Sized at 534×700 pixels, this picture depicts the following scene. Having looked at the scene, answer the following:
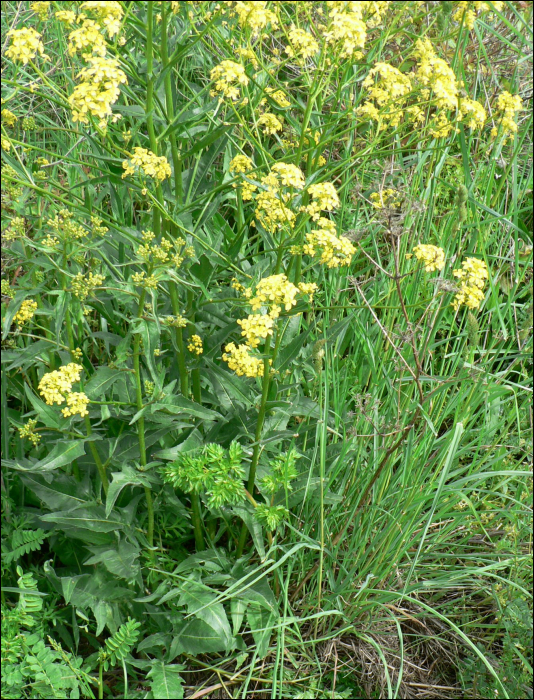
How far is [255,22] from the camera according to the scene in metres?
1.80

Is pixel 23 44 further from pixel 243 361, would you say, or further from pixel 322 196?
pixel 243 361

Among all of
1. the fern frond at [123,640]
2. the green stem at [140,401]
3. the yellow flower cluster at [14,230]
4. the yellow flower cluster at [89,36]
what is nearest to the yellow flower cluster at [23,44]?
the yellow flower cluster at [89,36]

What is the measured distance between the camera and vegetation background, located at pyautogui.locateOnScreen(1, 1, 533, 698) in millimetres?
1836

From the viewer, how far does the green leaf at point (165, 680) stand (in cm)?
204

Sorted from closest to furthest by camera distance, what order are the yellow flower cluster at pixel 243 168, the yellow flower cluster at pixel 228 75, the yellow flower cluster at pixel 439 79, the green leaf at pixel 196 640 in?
the yellow flower cluster at pixel 228 75
the yellow flower cluster at pixel 439 79
the yellow flower cluster at pixel 243 168
the green leaf at pixel 196 640

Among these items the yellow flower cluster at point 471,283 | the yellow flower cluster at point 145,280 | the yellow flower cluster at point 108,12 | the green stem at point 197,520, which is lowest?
the green stem at point 197,520

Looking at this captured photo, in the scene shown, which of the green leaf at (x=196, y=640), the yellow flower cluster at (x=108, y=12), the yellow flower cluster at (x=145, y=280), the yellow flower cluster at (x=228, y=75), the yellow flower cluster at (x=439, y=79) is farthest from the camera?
the green leaf at (x=196, y=640)

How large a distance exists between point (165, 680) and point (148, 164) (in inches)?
62.6

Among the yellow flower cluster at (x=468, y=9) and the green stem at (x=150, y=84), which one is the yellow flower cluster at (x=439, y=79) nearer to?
the yellow flower cluster at (x=468, y=9)

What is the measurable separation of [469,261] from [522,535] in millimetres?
1017

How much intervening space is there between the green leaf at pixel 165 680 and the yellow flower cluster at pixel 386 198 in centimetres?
159

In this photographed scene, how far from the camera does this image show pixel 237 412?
2.19m

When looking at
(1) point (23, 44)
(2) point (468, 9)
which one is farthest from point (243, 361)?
(2) point (468, 9)

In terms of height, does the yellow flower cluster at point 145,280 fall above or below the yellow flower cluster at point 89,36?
below
